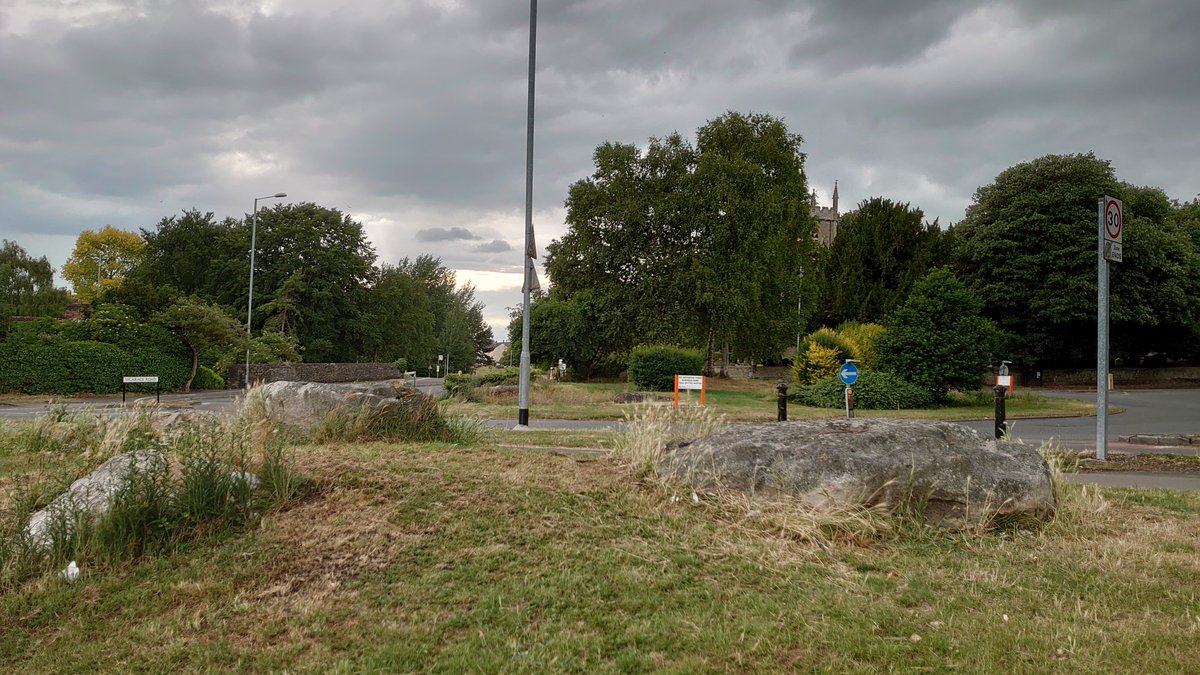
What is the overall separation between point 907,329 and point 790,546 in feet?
71.0

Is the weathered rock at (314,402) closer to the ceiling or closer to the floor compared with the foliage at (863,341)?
closer to the floor

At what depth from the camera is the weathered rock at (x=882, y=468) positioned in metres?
5.93

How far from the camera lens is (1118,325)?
48.1 meters

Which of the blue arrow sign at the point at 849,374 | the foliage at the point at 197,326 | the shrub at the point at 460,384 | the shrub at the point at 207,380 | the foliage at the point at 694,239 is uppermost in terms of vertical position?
the foliage at the point at 694,239

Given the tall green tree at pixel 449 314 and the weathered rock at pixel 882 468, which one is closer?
the weathered rock at pixel 882 468

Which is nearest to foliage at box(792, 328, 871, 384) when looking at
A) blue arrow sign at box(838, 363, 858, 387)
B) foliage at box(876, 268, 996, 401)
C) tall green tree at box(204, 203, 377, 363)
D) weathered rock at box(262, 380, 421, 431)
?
foliage at box(876, 268, 996, 401)

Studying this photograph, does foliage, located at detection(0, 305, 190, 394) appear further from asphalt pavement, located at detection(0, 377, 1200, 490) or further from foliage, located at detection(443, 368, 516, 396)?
foliage, located at detection(443, 368, 516, 396)

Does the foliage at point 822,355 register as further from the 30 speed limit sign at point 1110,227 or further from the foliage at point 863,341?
the 30 speed limit sign at point 1110,227

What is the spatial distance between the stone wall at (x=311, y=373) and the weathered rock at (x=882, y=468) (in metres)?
30.7

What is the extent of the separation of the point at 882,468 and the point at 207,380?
3771 cm

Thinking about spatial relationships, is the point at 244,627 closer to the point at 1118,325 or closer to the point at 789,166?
the point at 789,166

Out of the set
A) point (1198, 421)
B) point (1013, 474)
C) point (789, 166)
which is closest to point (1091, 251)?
point (789, 166)

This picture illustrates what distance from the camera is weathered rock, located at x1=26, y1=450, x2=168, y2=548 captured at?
5.16 metres

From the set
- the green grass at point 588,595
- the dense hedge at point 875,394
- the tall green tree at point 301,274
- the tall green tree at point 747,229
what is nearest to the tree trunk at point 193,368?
the tall green tree at point 301,274
